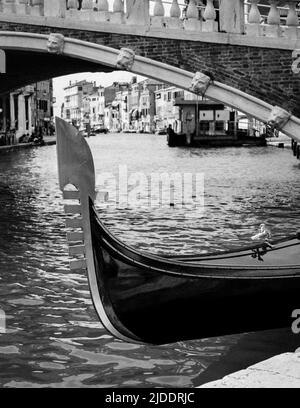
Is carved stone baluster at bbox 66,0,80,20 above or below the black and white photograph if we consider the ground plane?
above

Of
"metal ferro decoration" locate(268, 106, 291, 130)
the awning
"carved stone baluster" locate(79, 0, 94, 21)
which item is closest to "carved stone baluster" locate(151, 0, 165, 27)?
"carved stone baluster" locate(79, 0, 94, 21)

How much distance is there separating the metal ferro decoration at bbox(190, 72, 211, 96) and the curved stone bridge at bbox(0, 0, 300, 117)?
0.11 meters

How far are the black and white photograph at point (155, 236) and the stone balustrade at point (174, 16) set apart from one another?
1 centimetres

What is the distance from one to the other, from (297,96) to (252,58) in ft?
1.77

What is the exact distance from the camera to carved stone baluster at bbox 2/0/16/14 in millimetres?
7367

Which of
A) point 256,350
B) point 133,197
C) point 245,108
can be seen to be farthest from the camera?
point 133,197

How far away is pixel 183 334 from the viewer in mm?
3777

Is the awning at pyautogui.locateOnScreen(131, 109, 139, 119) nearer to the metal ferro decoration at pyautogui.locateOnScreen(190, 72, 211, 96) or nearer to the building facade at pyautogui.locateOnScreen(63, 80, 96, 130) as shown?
the building facade at pyautogui.locateOnScreen(63, 80, 96, 130)

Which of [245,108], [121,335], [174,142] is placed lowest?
[174,142]

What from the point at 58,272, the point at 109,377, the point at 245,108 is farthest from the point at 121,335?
the point at 245,108

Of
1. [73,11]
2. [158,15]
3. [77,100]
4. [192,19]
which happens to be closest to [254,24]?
[192,19]

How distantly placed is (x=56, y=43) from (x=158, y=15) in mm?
987

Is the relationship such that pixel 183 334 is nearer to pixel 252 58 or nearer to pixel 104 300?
pixel 104 300

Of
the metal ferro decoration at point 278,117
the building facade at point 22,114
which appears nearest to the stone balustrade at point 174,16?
the metal ferro decoration at point 278,117
